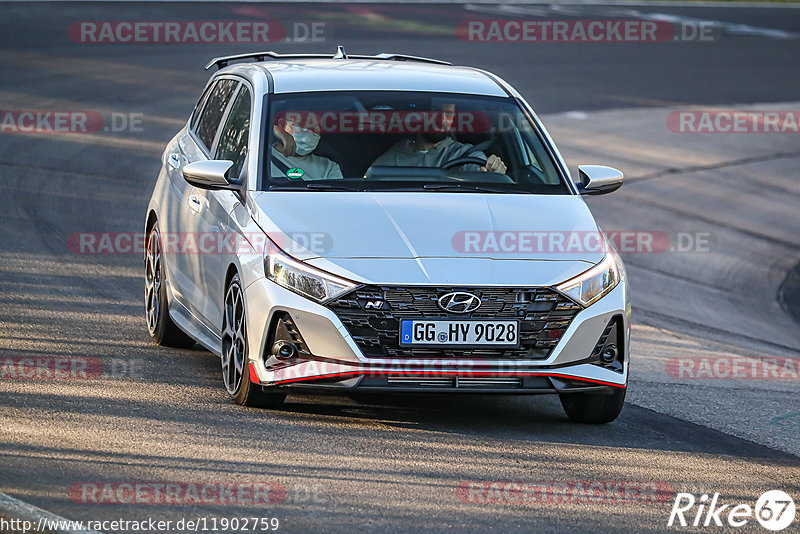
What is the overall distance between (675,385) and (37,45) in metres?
18.1

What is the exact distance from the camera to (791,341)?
40.5 ft

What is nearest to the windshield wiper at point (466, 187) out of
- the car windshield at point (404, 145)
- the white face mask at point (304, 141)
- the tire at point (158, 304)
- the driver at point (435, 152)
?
the car windshield at point (404, 145)

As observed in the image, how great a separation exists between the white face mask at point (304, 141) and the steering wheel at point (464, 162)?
77 cm

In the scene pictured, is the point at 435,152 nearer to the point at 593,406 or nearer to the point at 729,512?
the point at 593,406

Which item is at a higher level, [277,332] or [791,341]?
[277,332]

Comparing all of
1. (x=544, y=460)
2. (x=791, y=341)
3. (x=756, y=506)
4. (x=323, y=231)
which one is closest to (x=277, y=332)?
(x=323, y=231)

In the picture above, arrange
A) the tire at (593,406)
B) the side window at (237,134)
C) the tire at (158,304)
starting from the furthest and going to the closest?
the tire at (158,304) < the side window at (237,134) < the tire at (593,406)

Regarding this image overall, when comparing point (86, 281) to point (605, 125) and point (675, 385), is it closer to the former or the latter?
point (675, 385)

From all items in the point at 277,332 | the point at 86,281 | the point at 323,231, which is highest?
the point at 323,231

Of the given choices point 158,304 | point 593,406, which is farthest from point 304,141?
point 593,406

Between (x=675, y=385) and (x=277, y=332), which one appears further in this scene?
(x=675, y=385)

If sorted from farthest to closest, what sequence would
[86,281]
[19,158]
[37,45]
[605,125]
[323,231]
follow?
[37,45], [605,125], [19,158], [86,281], [323,231]

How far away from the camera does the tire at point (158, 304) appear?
901 centimetres

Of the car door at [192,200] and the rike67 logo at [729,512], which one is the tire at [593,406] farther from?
the car door at [192,200]
